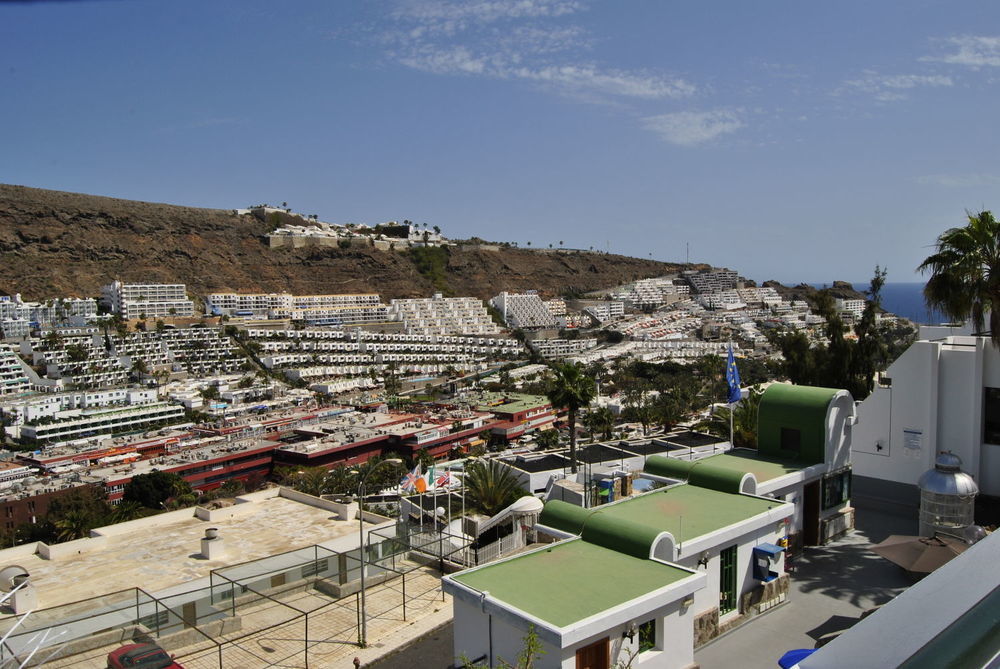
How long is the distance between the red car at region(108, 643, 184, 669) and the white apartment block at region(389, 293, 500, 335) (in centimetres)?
8398

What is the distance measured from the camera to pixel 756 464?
1095 centimetres

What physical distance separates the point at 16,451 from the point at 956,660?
5413 centimetres

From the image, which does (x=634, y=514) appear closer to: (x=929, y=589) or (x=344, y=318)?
(x=929, y=589)

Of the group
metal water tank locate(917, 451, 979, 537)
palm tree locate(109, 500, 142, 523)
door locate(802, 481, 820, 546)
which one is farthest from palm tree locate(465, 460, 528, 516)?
palm tree locate(109, 500, 142, 523)

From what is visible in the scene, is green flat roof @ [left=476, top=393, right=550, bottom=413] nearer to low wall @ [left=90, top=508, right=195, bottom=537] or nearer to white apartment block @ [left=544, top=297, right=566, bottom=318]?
low wall @ [left=90, top=508, right=195, bottom=537]

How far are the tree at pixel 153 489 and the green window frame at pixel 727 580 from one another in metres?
31.1

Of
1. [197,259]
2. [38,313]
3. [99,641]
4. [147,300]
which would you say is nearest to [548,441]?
[99,641]

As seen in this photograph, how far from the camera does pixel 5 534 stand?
30.5 meters

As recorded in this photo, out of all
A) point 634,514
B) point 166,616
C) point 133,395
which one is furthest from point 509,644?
point 133,395

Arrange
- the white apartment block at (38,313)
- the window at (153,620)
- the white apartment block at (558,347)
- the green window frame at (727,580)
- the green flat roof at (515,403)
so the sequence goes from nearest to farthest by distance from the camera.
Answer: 1. the green window frame at (727,580)
2. the window at (153,620)
3. the green flat roof at (515,403)
4. the white apartment block at (38,313)
5. the white apartment block at (558,347)

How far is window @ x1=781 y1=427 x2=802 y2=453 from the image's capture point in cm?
1125

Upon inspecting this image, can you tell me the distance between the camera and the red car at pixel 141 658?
25.6 feet

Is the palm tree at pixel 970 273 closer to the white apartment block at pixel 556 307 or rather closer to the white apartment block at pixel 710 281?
the white apartment block at pixel 556 307

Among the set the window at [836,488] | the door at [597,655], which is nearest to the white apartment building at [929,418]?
the window at [836,488]
